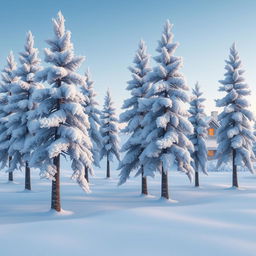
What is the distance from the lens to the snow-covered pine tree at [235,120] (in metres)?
29.0

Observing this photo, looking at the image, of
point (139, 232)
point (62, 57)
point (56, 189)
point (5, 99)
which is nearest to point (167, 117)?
point (62, 57)

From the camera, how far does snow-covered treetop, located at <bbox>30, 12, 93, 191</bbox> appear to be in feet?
55.8

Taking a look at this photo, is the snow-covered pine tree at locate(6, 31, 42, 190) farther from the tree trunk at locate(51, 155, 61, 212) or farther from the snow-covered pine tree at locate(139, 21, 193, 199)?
the snow-covered pine tree at locate(139, 21, 193, 199)

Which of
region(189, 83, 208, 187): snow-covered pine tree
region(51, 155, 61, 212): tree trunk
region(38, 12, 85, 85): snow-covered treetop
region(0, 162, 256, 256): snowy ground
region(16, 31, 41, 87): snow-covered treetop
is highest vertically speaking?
region(16, 31, 41, 87): snow-covered treetop

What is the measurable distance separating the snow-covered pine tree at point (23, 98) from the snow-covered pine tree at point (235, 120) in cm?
1843

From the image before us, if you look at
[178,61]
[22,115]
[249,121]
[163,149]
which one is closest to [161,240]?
[163,149]

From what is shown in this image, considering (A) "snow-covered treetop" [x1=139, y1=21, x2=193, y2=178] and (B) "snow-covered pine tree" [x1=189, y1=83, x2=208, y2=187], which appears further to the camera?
(B) "snow-covered pine tree" [x1=189, y1=83, x2=208, y2=187]

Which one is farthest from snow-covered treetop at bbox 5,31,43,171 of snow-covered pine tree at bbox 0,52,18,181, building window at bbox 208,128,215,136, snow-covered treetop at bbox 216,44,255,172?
building window at bbox 208,128,215,136

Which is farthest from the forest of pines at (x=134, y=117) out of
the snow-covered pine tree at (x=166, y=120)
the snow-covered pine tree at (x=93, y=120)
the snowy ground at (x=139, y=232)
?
the snow-covered pine tree at (x=93, y=120)

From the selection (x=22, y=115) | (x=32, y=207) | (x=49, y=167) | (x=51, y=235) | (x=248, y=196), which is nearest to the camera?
(x=51, y=235)

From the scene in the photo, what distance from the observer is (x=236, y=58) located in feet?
102

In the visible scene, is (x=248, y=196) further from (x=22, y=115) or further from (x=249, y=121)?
(x=22, y=115)

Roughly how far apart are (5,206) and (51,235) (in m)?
10.2

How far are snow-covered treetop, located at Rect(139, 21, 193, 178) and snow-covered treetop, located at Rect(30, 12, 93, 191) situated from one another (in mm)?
5211
